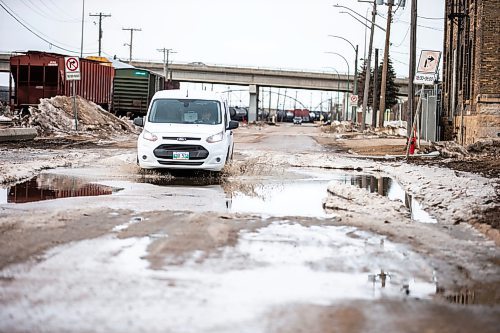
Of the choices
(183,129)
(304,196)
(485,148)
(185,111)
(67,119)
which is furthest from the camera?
(67,119)

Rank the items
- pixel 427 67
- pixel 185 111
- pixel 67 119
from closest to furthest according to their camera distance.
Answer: pixel 185 111
pixel 427 67
pixel 67 119

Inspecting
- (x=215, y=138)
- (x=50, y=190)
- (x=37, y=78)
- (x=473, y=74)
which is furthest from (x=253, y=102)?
(x=50, y=190)

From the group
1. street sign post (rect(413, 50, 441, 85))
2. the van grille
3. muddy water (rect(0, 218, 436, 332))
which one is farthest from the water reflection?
street sign post (rect(413, 50, 441, 85))

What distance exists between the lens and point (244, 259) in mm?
7469

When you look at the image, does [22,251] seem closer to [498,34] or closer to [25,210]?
[25,210]

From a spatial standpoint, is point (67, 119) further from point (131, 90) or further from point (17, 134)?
point (131, 90)

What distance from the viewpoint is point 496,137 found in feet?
98.4

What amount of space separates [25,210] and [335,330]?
22.2ft

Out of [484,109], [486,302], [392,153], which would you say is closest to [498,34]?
[484,109]

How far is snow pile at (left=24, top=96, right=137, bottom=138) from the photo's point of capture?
35719 mm

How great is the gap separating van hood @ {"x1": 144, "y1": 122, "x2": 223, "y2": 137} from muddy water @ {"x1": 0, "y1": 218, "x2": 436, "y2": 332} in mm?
8510

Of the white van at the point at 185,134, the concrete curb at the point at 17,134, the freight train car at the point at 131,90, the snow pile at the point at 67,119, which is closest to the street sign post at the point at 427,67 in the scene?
the white van at the point at 185,134

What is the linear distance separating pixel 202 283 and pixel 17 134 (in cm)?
2594

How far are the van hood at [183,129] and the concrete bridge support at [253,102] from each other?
274 feet
